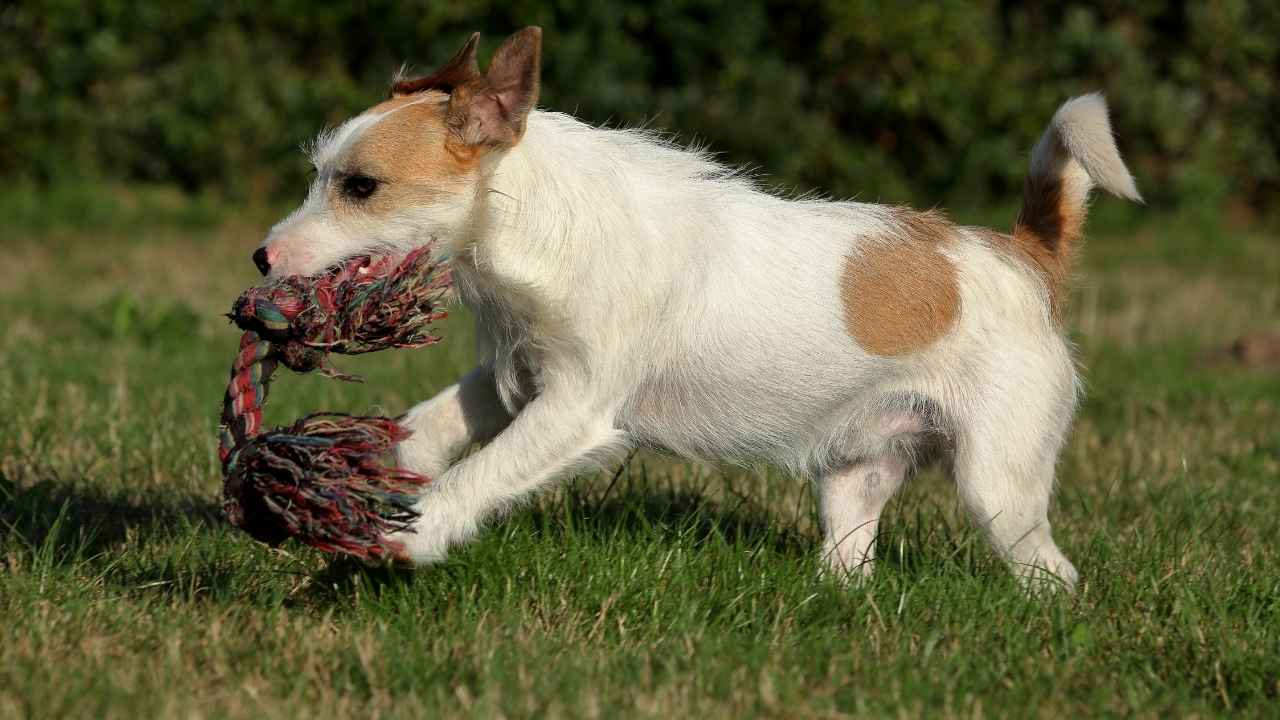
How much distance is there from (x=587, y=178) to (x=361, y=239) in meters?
0.57

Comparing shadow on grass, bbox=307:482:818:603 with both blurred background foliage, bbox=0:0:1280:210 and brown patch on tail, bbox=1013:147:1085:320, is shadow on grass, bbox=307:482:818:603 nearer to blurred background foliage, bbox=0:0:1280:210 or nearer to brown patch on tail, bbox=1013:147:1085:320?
brown patch on tail, bbox=1013:147:1085:320

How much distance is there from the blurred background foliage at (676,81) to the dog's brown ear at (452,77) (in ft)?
23.0

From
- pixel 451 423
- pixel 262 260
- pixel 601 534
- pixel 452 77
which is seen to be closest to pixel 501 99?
pixel 452 77

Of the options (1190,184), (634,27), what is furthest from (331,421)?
(1190,184)

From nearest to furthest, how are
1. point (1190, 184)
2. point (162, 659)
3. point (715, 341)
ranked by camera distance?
point (162, 659)
point (715, 341)
point (1190, 184)

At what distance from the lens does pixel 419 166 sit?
3.54 metres

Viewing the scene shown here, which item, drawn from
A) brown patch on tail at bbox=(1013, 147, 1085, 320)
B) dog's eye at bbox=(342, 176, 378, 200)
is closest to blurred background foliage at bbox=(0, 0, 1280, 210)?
brown patch on tail at bbox=(1013, 147, 1085, 320)

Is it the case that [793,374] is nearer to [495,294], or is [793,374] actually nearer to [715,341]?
[715,341]

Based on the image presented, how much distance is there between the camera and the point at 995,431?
383cm

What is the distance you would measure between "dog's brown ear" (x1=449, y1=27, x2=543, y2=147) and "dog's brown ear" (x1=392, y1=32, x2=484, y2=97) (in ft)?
0.13

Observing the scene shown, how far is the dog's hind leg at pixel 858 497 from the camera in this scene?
4.12 metres

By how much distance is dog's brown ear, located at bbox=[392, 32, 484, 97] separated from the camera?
3.56m

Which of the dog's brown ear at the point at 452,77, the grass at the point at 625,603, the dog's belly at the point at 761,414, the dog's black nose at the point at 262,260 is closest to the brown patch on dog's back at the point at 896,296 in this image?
the dog's belly at the point at 761,414

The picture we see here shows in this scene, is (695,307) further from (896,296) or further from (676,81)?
(676,81)
